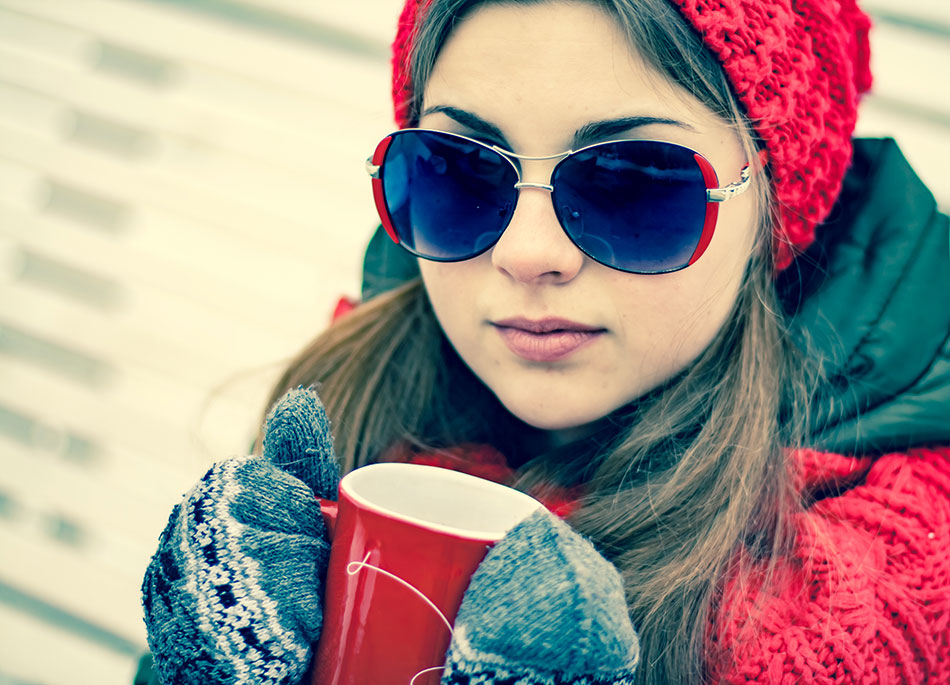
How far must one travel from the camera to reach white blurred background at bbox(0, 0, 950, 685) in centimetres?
201

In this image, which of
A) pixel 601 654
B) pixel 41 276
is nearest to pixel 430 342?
pixel 601 654

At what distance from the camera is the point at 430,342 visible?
4.48ft

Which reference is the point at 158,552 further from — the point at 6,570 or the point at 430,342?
the point at 6,570

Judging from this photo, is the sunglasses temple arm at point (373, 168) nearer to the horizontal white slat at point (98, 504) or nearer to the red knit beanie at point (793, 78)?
the red knit beanie at point (793, 78)

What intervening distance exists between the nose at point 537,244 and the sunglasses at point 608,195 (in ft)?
0.04

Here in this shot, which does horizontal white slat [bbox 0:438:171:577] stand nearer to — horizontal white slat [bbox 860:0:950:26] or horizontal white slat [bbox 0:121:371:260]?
horizontal white slat [bbox 0:121:371:260]

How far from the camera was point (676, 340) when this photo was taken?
3.22 feet

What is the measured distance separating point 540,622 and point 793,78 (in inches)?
31.5

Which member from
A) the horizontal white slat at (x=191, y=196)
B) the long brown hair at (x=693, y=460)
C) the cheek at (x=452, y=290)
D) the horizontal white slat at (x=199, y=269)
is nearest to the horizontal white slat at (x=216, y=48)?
the horizontal white slat at (x=191, y=196)

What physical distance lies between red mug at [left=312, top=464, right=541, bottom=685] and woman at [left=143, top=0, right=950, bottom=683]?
0.17 ft

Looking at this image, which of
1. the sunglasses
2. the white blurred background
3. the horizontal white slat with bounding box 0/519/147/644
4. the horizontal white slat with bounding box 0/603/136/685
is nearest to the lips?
the sunglasses

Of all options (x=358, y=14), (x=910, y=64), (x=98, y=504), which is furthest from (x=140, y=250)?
(x=910, y=64)

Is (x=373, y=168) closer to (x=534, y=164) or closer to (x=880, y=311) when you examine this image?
(x=534, y=164)

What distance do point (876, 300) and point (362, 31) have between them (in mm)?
1480
